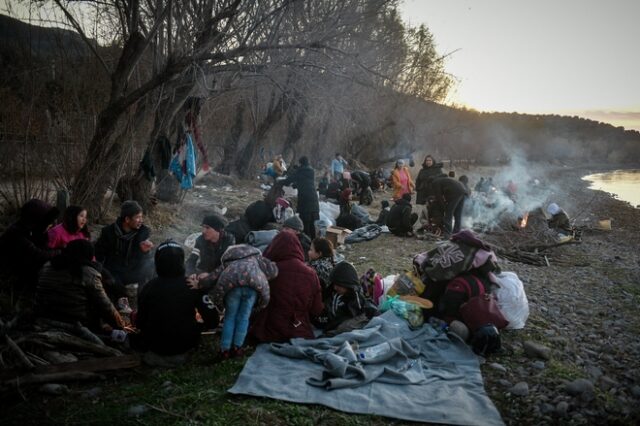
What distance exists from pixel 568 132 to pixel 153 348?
94.5 meters

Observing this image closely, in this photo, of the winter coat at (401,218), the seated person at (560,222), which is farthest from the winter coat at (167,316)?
the seated person at (560,222)

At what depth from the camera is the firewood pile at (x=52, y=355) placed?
335 cm

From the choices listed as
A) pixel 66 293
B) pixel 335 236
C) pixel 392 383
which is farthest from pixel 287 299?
pixel 335 236

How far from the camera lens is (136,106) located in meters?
7.61

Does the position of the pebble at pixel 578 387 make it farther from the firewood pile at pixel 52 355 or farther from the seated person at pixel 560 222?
the seated person at pixel 560 222

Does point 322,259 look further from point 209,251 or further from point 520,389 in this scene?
point 520,389

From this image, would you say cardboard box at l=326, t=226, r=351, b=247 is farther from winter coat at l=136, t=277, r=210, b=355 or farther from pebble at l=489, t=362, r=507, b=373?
winter coat at l=136, t=277, r=210, b=355

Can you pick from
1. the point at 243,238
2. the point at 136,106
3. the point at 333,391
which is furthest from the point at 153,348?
the point at 136,106

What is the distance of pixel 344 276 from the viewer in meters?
4.64

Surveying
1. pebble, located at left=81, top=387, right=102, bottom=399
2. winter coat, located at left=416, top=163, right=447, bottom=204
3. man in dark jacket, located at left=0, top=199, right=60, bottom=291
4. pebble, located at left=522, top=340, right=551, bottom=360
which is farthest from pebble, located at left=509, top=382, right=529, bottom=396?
winter coat, located at left=416, top=163, right=447, bottom=204

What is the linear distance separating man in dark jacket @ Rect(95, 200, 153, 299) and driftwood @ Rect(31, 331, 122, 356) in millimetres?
1371

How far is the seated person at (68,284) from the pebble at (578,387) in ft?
13.8

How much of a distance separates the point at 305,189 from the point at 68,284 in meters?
5.22

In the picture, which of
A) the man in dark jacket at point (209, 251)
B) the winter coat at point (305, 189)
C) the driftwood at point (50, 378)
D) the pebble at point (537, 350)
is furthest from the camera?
the winter coat at point (305, 189)
